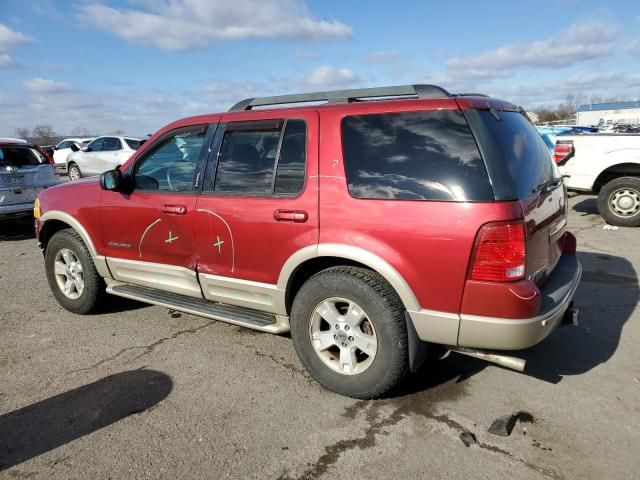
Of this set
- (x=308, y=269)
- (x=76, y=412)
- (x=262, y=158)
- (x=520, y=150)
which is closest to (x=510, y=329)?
(x=520, y=150)

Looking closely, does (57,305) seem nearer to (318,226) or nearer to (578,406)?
(318,226)

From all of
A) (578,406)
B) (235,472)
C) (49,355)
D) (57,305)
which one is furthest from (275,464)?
(57,305)

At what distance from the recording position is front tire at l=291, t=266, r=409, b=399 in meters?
2.85

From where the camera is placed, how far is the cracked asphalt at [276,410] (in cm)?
250

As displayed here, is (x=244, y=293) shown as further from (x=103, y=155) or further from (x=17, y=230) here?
(x=103, y=155)

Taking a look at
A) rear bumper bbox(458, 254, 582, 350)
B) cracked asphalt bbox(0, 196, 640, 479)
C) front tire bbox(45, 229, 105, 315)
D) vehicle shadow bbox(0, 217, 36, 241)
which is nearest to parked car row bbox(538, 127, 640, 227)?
cracked asphalt bbox(0, 196, 640, 479)

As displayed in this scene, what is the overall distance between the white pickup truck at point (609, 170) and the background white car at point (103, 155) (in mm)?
12465

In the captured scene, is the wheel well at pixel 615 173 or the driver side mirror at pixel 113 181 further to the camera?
the wheel well at pixel 615 173

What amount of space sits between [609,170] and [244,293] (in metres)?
7.33

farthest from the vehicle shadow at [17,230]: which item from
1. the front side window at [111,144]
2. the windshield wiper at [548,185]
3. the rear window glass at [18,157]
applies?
the windshield wiper at [548,185]

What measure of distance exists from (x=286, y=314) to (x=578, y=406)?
1965mm

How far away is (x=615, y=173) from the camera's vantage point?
26.8 feet

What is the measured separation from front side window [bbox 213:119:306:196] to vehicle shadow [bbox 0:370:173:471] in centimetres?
150

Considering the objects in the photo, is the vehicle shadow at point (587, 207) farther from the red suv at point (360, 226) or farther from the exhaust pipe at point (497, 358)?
the exhaust pipe at point (497, 358)
